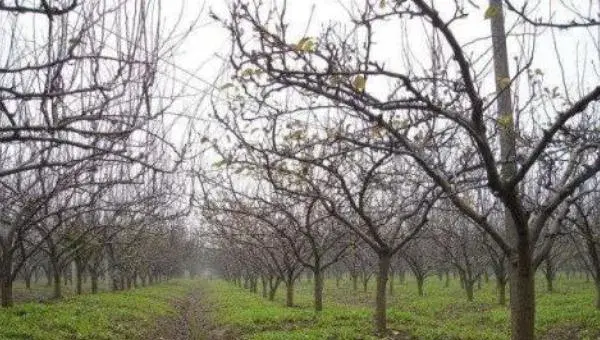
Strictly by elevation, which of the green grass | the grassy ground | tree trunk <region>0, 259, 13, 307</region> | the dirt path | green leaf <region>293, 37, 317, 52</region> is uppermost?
green leaf <region>293, 37, 317, 52</region>

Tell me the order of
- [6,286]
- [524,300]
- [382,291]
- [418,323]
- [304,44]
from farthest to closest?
[6,286]
[418,323]
[382,291]
[524,300]
[304,44]

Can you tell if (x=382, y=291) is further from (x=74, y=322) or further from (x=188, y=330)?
(x=188, y=330)

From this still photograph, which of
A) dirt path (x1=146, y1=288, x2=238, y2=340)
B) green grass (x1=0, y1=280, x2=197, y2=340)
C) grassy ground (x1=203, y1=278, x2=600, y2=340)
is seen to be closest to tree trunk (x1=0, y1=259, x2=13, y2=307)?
green grass (x1=0, y1=280, x2=197, y2=340)

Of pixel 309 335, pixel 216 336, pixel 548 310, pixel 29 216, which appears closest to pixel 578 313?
pixel 548 310

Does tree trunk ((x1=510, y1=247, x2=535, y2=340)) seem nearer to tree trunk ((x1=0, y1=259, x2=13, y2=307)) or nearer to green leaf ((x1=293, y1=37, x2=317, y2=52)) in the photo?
green leaf ((x1=293, y1=37, x2=317, y2=52))

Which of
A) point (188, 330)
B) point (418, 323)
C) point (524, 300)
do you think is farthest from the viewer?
point (188, 330)

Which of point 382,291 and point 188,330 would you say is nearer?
point 382,291

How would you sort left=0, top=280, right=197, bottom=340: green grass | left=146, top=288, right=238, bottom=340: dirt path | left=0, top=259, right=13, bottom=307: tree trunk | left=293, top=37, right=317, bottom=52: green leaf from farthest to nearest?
left=0, top=259, right=13, bottom=307: tree trunk, left=146, top=288, right=238, bottom=340: dirt path, left=0, top=280, right=197, bottom=340: green grass, left=293, top=37, right=317, bottom=52: green leaf

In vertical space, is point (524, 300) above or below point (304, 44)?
below

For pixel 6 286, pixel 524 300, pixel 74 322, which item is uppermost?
pixel 524 300

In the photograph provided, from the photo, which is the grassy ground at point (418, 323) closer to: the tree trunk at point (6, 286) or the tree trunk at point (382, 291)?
the tree trunk at point (382, 291)

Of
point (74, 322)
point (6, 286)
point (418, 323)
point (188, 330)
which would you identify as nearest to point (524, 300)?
point (418, 323)

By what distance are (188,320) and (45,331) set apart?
10.2m

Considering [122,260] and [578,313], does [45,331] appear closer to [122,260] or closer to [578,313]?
[578,313]
